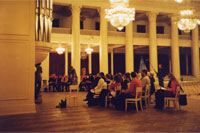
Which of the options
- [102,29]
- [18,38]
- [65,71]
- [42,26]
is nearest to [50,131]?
[18,38]

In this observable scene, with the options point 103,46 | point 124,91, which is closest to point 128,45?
point 103,46

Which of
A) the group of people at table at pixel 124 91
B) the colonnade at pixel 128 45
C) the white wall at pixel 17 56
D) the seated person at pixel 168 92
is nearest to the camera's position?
the white wall at pixel 17 56

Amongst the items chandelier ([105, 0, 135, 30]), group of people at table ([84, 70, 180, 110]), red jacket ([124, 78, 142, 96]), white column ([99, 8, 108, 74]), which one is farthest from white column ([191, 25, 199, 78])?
red jacket ([124, 78, 142, 96])

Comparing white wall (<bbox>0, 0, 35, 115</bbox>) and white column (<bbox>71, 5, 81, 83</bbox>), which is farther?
white column (<bbox>71, 5, 81, 83</bbox>)

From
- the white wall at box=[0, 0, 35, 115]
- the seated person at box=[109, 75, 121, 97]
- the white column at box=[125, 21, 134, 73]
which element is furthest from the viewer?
the white column at box=[125, 21, 134, 73]

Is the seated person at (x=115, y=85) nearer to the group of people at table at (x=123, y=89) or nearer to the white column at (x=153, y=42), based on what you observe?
the group of people at table at (x=123, y=89)

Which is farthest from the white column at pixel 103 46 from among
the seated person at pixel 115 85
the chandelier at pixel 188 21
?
the seated person at pixel 115 85

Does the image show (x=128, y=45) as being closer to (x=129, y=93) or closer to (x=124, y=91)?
(x=124, y=91)

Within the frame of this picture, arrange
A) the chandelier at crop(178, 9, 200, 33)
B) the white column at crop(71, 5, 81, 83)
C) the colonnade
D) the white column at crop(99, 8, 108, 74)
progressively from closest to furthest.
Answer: the chandelier at crop(178, 9, 200, 33) < the white column at crop(71, 5, 81, 83) < the colonnade < the white column at crop(99, 8, 108, 74)

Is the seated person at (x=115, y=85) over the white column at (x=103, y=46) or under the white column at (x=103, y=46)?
under

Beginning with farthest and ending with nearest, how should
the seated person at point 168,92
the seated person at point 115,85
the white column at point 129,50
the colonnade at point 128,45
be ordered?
1. the white column at point 129,50
2. the colonnade at point 128,45
3. the seated person at point 115,85
4. the seated person at point 168,92

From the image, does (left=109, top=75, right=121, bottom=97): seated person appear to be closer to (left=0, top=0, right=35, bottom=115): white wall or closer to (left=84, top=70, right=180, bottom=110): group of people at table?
(left=84, top=70, right=180, bottom=110): group of people at table

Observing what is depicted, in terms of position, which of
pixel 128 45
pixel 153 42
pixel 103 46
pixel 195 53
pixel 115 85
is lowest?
pixel 115 85

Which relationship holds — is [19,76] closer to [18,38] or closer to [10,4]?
[18,38]
